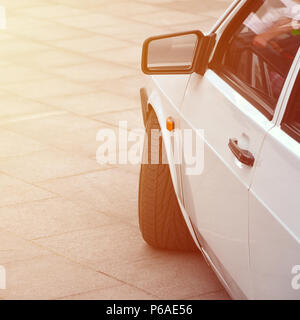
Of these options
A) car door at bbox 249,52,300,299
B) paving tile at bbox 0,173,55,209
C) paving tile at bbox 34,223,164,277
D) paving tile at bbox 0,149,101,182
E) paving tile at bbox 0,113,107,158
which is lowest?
paving tile at bbox 0,113,107,158

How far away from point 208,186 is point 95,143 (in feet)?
11.1

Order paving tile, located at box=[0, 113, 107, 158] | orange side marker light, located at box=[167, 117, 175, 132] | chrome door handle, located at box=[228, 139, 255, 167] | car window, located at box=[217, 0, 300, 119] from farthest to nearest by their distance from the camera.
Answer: paving tile, located at box=[0, 113, 107, 158]
orange side marker light, located at box=[167, 117, 175, 132]
car window, located at box=[217, 0, 300, 119]
chrome door handle, located at box=[228, 139, 255, 167]

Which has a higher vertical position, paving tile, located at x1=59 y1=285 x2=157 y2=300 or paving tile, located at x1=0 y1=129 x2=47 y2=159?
paving tile, located at x1=59 y1=285 x2=157 y2=300

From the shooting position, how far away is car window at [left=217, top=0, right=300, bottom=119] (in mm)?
3002

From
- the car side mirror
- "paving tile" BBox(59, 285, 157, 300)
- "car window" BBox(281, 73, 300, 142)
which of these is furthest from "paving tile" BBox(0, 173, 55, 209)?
"car window" BBox(281, 73, 300, 142)

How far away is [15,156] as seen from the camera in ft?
20.9

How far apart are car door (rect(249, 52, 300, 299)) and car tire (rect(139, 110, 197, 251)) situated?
1.64 m

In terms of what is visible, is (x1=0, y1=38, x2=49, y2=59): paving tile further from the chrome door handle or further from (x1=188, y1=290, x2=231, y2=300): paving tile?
the chrome door handle

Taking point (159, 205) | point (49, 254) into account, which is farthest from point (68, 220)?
point (159, 205)

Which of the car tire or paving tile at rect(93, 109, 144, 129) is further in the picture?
paving tile at rect(93, 109, 144, 129)

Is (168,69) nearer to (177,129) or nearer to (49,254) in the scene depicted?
(177,129)

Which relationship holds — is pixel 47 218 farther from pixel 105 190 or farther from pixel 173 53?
pixel 173 53

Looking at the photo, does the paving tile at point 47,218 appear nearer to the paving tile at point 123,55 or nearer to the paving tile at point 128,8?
the paving tile at point 123,55
